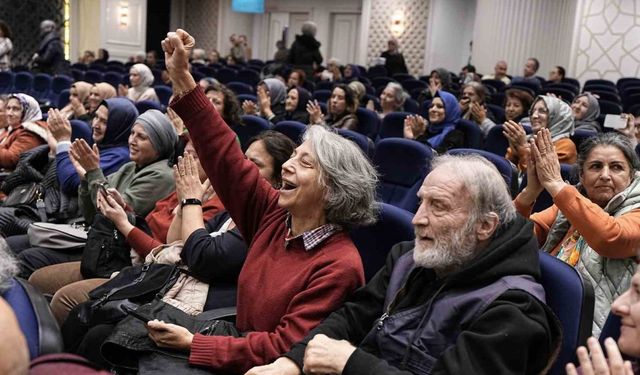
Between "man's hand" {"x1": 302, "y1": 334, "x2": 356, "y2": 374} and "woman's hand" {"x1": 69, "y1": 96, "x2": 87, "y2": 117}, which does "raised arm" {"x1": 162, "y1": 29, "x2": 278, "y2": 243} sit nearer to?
"man's hand" {"x1": 302, "y1": 334, "x2": 356, "y2": 374}

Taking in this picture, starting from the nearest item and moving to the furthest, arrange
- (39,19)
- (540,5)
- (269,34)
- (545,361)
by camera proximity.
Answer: (545,361) → (540,5) → (39,19) → (269,34)

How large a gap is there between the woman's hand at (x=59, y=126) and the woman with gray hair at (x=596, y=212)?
228 cm

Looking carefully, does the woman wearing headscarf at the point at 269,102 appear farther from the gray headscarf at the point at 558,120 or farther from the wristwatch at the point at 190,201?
the wristwatch at the point at 190,201

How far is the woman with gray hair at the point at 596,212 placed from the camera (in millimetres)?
2055

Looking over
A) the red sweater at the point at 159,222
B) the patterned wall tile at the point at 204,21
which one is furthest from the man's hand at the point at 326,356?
the patterned wall tile at the point at 204,21

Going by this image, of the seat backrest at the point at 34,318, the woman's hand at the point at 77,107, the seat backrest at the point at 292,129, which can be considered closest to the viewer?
the seat backrest at the point at 34,318

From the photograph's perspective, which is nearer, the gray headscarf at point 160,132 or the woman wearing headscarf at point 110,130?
the gray headscarf at point 160,132

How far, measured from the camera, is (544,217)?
255 cm

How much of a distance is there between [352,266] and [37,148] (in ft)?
8.63

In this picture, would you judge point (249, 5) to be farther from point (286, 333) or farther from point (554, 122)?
point (286, 333)

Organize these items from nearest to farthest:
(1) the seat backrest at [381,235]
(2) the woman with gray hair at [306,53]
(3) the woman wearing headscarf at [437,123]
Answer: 1. (1) the seat backrest at [381,235]
2. (3) the woman wearing headscarf at [437,123]
3. (2) the woman with gray hair at [306,53]

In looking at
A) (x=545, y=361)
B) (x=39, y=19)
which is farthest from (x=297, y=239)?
(x=39, y=19)

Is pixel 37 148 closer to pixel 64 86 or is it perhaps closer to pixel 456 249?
pixel 456 249

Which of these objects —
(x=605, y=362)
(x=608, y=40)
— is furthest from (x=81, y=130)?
(x=608, y=40)
